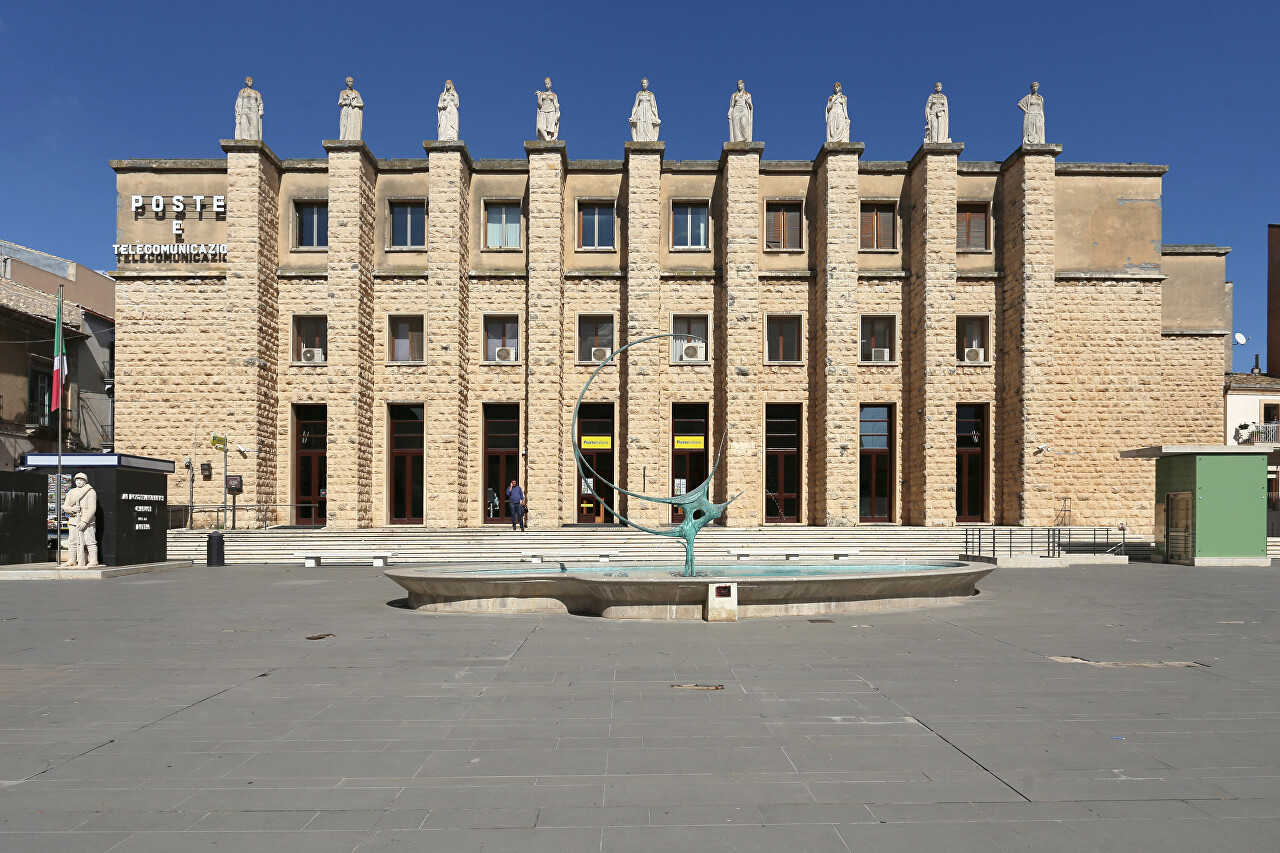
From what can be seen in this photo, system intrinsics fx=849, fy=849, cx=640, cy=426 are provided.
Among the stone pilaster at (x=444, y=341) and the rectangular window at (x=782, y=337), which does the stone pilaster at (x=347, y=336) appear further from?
the rectangular window at (x=782, y=337)

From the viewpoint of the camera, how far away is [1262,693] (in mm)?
7195

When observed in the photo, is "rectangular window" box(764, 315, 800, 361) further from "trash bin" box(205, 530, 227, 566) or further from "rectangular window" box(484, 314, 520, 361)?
"trash bin" box(205, 530, 227, 566)

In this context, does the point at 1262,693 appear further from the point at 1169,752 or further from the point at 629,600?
the point at 629,600

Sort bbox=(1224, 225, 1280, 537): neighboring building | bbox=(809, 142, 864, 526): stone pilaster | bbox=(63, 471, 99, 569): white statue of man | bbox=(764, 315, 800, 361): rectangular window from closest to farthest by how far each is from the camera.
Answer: bbox=(63, 471, 99, 569): white statue of man, bbox=(809, 142, 864, 526): stone pilaster, bbox=(764, 315, 800, 361): rectangular window, bbox=(1224, 225, 1280, 537): neighboring building

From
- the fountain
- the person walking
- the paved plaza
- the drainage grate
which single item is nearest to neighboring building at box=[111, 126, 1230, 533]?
the person walking

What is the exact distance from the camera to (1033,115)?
98.0 ft

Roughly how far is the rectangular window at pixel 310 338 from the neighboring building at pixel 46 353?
30.7 feet

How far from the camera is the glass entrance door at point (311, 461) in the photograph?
30828 millimetres

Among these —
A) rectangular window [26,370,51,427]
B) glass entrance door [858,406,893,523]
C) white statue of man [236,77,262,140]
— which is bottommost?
glass entrance door [858,406,893,523]

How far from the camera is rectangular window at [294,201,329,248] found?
3096 cm

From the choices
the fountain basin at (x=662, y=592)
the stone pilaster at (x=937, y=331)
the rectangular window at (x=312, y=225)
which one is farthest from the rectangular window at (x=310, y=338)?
the stone pilaster at (x=937, y=331)

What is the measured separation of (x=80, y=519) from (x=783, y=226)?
23661 millimetres

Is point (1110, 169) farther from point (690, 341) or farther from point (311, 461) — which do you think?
point (311, 461)

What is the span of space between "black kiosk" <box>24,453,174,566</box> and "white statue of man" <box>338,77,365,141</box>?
13.6 metres
